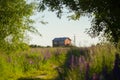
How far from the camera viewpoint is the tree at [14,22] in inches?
758

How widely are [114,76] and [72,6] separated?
8.69m

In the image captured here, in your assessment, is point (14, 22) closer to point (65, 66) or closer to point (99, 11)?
point (65, 66)

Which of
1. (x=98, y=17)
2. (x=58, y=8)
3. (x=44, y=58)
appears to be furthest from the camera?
(x=44, y=58)

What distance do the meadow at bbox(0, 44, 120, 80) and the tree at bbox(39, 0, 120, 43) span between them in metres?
0.71

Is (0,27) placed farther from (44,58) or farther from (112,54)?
(112,54)

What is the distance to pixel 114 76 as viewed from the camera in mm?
6551

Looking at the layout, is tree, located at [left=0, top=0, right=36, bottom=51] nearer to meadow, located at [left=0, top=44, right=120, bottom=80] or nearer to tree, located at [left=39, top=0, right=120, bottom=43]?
meadow, located at [left=0, top=44, right=120, bottom=80]

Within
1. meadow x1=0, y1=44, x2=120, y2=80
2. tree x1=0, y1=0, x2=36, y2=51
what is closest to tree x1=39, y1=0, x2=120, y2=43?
meadow x1=0, y1=44, x2=120, y2=80

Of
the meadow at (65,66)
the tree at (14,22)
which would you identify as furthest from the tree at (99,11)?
the tree at (14,22)

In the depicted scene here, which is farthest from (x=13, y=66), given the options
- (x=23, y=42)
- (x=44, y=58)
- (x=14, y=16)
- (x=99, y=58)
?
(x=99, y=58)

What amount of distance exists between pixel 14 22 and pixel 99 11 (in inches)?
327

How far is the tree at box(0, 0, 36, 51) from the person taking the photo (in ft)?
63.2

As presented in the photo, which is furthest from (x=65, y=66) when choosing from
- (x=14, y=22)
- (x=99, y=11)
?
(x=14, y=22)

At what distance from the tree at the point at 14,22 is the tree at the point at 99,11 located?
10.6 ft
